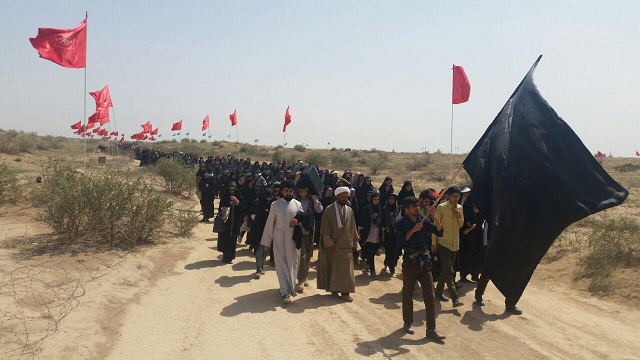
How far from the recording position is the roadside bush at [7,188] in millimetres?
11233

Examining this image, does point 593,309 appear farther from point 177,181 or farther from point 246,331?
point 177,181

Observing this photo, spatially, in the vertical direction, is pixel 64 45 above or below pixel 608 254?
above

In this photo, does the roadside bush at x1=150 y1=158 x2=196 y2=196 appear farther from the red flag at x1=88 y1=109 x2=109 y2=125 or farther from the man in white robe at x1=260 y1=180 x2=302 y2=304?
the man in white robe at x1=260 y1=180 x2=302 y2=304

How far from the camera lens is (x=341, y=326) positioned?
545 cm

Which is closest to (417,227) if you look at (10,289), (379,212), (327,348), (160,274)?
(327,348)

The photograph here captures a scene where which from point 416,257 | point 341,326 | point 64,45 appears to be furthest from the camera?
point 64,45

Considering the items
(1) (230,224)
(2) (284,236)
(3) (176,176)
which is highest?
(3) (176,176)

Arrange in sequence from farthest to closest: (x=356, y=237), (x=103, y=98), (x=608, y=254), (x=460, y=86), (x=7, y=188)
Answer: (x=103, y=98) → (x=7, y=188) → (x=460, y=86) → (x=608, y=254) → (x=356, y=237)

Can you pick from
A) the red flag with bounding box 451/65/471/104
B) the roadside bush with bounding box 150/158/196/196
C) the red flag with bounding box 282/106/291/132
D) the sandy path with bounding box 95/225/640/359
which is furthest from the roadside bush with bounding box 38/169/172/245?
the red flag with bounding box 282/106/291/132

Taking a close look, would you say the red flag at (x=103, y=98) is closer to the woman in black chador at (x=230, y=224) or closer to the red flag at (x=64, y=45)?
the red flag at (x=64, y=45)

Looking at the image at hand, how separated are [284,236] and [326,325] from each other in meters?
1.39

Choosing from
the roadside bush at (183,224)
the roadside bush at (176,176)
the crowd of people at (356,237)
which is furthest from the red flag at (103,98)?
the crowd of people at (356,237)

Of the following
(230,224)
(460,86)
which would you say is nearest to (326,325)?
(230,224)

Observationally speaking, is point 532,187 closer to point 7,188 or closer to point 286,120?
point 7,188
